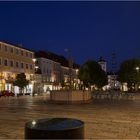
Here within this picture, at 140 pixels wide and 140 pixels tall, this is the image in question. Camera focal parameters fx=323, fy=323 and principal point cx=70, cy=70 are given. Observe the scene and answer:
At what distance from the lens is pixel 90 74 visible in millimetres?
89500

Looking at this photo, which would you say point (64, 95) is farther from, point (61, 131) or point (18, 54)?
point (18, 54)

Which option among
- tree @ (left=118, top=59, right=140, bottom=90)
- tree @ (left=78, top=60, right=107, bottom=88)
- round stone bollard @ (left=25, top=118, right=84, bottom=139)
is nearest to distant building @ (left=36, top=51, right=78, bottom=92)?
tree @ (left=78, top=60, right=107, bottom=88)

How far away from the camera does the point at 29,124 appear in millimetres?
5375

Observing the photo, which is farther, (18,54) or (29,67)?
(29,67)

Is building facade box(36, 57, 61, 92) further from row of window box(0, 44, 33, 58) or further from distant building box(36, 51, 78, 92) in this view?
row of window box(0, 44, 33, 58)

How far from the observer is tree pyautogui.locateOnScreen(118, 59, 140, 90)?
2982 inches

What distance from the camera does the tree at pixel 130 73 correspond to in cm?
7573

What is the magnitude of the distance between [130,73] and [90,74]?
14316 millimetres

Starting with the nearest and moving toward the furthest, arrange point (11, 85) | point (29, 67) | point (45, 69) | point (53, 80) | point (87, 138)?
point (87, 138) → point (11, 85) → point (29, 67) → point (45, 69) → point (53, 80)

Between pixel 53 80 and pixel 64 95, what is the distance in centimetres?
7182

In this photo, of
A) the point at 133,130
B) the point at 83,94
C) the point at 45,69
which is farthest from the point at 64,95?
the point at 45,69

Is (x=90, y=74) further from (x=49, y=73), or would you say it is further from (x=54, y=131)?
(x=54, y=131)

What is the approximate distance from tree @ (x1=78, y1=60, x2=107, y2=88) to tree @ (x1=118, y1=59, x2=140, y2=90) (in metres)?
8.24

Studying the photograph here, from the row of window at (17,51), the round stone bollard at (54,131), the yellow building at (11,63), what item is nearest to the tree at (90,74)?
the yellow building at (11,63)
